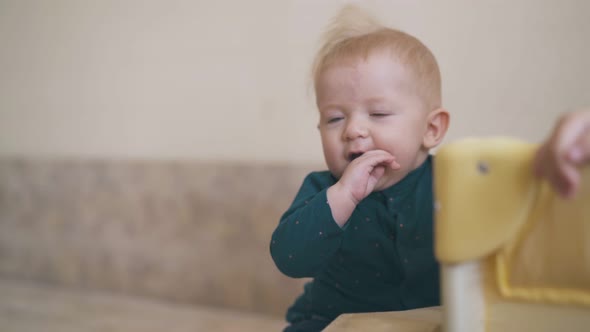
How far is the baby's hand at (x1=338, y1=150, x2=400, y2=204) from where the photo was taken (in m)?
0.77

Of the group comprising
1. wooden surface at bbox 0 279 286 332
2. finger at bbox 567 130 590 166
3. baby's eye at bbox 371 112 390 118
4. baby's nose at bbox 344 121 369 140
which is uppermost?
baby's eye at bbox 371 112 390 118

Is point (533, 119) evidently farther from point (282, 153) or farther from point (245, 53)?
point (245, 53)

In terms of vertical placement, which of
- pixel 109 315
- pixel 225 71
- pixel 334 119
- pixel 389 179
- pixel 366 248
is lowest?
pixel 109 315

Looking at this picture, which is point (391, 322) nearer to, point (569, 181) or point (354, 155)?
point (354, 155)

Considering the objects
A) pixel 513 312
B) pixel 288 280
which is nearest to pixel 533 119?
pixel 288 280

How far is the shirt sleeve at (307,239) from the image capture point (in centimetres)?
77

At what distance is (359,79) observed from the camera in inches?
32.0

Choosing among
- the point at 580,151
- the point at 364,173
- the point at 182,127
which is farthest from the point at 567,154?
the point at 182,127

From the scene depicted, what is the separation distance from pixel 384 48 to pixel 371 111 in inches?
4.3

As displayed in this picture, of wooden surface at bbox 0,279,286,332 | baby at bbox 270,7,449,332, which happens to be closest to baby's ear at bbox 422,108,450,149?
baby at bbox 270,7,449,332

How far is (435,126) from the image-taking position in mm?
885

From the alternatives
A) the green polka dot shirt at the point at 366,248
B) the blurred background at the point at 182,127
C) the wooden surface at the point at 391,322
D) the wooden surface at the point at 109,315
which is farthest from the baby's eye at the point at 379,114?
the wooden surface at the point at 109,315

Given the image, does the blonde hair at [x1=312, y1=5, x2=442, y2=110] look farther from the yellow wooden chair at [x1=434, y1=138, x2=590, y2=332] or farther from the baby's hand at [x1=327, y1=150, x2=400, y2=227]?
the yellow wooden chair at [x1=434, y1=138, x2=590, y2=332]

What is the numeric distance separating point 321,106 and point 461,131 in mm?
625
